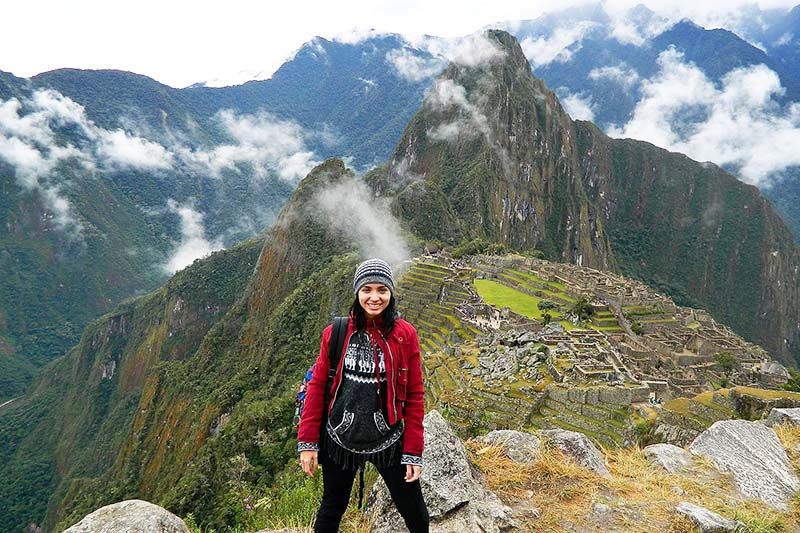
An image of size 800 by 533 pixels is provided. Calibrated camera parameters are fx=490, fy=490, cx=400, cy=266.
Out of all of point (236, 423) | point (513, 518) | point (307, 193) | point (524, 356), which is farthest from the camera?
point (307, 193)

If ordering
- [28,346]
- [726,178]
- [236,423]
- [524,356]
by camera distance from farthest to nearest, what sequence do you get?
[726,178] → [28,346] → [236,423] → [524,356]

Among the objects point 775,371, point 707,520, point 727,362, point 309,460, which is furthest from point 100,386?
point 707,520

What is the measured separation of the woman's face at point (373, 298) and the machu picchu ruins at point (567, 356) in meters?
8.35

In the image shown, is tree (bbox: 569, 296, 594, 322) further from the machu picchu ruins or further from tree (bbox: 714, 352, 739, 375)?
tree (bbox: 714, 352, 739, 375)

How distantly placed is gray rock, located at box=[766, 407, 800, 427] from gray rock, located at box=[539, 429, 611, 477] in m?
3.32

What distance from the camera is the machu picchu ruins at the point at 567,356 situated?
12.3 metres

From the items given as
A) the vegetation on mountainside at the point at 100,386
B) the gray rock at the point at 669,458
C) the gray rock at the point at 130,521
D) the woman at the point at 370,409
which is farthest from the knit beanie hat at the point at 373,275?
the vegetation on mountainside at the point at 100,386

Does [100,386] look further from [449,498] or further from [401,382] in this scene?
[401,382]

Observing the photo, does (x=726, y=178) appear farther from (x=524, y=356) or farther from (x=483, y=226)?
(x=524, y=356)

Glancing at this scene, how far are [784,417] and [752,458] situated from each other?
223cm

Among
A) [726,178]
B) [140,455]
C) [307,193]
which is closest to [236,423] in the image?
[140,455]

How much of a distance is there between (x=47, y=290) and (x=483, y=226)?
145074mm

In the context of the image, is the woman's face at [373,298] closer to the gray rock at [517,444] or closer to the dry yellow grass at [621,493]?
the dry yellow grass at [621,493]

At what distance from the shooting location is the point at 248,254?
102 m
